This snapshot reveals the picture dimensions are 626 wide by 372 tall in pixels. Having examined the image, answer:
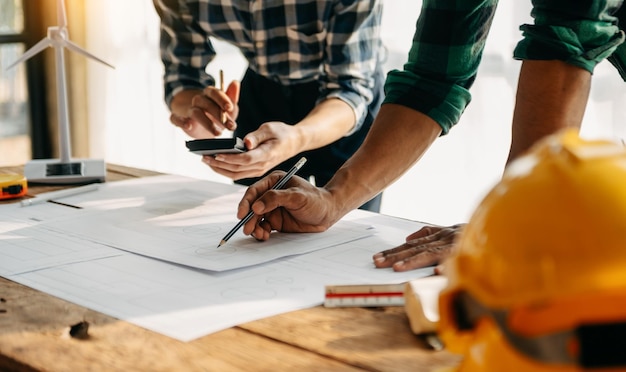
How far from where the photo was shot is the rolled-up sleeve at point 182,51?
76.7 inches

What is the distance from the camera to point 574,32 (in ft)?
3.39

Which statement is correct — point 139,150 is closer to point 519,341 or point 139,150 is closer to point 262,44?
point 262,44

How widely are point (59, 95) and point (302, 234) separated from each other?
2.61ft

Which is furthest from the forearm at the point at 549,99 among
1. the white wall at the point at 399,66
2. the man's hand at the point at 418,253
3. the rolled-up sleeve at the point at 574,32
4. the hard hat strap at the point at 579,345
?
the white wall at the point at 399,66

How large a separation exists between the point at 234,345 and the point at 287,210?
1.49ft

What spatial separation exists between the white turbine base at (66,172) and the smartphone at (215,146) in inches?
12.6

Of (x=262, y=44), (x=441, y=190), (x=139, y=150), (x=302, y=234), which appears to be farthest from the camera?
(x=139, y=150)

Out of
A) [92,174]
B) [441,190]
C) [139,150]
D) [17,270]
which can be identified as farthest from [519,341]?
[139,150]

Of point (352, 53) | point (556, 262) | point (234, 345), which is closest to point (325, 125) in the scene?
point (352, 53)

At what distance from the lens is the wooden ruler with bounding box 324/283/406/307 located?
0.87 metres

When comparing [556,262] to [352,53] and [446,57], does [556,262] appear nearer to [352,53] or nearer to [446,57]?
[446,57]

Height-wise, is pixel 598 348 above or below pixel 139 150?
above

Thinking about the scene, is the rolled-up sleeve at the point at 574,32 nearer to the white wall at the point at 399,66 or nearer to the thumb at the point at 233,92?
the thumb at the point at 233,92

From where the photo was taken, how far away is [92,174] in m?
1.63
